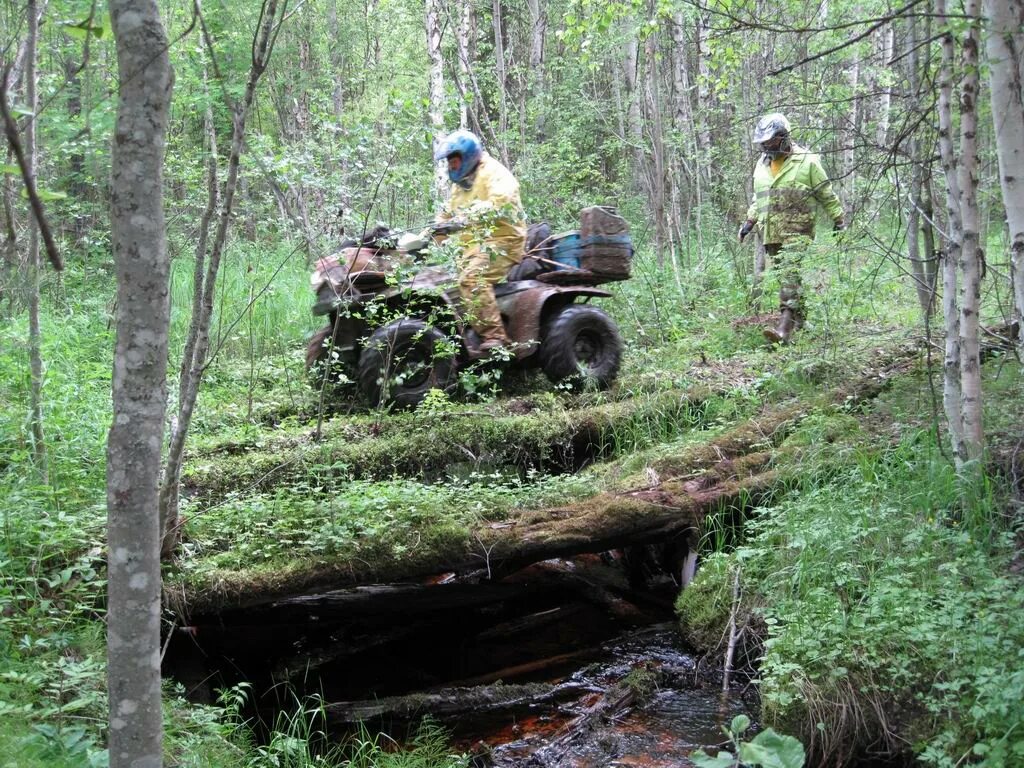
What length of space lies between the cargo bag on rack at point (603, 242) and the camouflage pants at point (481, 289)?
0.78m

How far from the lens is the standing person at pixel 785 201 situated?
8031mm

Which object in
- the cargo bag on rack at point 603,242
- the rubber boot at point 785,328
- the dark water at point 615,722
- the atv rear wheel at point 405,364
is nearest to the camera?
the dark water at point 615,722

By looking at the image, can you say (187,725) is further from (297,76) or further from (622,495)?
(297,76)

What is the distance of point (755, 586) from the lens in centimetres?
471

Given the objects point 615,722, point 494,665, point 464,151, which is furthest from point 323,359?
point 615,722

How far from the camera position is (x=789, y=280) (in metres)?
7.81

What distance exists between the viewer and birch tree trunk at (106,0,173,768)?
89.5 inches

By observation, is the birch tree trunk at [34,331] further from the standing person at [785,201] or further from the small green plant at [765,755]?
the standing person at [785,201]

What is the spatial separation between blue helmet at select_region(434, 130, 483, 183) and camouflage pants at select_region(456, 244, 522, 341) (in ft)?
2.35

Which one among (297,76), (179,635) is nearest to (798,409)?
(179,635)

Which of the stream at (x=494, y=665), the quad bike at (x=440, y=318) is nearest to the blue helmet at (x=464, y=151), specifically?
the quad bike at (x=440, y=318)

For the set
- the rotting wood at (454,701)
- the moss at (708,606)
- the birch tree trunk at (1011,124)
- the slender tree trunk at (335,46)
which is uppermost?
the slender tree trunk at (335,46)

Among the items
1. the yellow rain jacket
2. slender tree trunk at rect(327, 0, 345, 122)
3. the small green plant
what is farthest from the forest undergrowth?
slender tree trunk at rect(327, 0, 345, 122)

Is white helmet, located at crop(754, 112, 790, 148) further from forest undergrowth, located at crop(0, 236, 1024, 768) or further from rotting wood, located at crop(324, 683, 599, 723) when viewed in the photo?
rotting wood, located at crop(324, 683, 599, 723)
